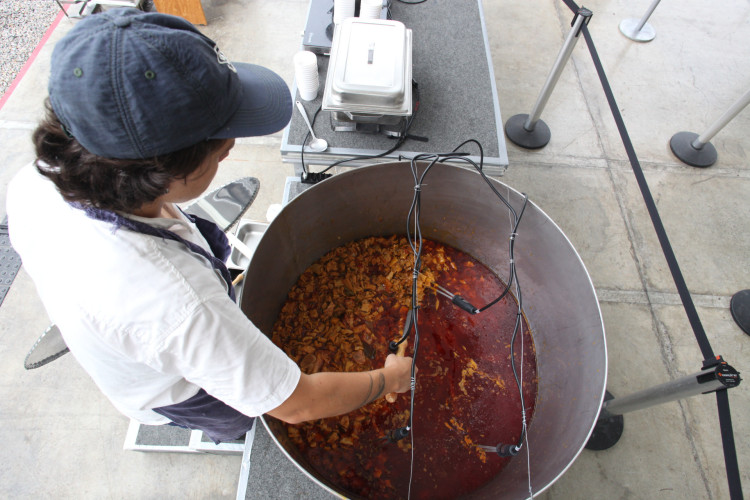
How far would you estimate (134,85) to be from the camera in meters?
0.49

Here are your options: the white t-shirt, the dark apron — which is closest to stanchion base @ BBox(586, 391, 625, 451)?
the dark apron

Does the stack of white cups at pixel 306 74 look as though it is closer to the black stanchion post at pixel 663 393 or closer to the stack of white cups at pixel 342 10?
the stack of white cups at pixel 342 10

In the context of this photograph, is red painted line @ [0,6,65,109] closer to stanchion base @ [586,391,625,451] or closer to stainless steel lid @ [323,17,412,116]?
stainless steel lid @ [323,17,412,116]

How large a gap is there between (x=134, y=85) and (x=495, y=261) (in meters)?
1.17

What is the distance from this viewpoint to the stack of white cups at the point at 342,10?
141 centimetres

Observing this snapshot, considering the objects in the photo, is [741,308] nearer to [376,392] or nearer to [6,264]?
[376,392]

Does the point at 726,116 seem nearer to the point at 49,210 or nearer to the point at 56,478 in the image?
the point at 49,210

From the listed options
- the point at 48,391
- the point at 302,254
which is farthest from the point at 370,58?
the point at 48,391

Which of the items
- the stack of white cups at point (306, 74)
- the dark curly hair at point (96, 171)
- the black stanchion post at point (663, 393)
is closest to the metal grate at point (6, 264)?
the stack of white cups at point (306, 74)

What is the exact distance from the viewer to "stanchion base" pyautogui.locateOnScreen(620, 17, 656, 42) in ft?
8.65

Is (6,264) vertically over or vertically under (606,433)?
under

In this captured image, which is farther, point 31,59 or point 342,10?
point 31,59

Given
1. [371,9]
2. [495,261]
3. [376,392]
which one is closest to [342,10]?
[371,9]

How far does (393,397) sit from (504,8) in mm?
2904
